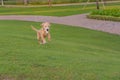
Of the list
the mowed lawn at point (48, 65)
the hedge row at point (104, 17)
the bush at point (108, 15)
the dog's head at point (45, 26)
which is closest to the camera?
the mowed lawn at point (48, 65)

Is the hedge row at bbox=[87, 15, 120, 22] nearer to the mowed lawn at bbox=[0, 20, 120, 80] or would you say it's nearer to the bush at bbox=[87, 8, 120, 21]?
the bush at bbox=[87, 8, 120, 21]

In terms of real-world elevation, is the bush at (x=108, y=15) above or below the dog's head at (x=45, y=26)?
below

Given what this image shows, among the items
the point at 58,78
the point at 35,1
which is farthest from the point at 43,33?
the point at 35,1

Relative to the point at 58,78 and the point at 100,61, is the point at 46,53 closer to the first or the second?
the point at 100,61

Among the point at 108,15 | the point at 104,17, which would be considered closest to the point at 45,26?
the point at 104,17

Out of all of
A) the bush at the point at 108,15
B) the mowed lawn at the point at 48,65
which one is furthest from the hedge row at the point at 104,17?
the mowed lawn at the point at 48,65

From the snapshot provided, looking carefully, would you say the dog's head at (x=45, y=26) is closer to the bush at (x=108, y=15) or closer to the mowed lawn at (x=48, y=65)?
the mowed lawn at (x=48, y=65)

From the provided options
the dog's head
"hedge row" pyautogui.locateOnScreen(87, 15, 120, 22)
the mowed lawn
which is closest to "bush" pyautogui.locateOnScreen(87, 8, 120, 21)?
"hedge row" pyautogui.locateOnScreen(87, 15, 120, 22)

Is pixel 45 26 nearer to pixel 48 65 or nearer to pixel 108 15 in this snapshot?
pixel 48 65

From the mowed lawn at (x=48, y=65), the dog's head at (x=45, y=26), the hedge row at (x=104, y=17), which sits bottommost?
the hedge row at (x=104, y=17)

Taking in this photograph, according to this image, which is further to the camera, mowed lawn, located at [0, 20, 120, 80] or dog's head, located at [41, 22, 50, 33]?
dog's head, located at [41, 22, 50, 33]

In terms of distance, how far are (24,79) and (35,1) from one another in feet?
148

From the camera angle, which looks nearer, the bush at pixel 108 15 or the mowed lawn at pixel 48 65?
the mowed lawn at pixel 48 65

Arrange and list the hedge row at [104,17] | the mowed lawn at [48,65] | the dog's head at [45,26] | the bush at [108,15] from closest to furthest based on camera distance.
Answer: the mowed lawn at [48,65], the dog's head at [45,26], the hedge row at [104,17], the bush at [108,15]
